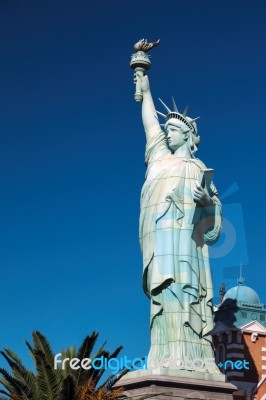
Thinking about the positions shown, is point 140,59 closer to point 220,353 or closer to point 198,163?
point 198,163

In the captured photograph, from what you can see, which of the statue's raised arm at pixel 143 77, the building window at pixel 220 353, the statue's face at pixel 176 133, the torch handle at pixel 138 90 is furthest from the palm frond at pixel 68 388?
the building window at pixel 220 353

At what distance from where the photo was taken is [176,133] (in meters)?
27.8

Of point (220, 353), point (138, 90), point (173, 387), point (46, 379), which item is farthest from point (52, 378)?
point (220, 353)

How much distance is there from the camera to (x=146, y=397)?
75.0 feet

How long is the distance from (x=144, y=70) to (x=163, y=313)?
8.47 meters

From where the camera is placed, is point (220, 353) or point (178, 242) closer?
point (178, 242)

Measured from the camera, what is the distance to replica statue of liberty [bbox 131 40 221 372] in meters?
25.6

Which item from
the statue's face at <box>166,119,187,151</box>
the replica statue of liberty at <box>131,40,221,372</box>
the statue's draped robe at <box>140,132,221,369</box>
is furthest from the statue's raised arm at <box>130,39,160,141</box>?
the statue's draped robe at <box>140,132,221,369</box>

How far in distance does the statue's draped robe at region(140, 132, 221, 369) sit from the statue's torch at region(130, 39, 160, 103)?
2755mm

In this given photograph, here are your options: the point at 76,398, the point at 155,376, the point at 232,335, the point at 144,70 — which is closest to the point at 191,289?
the point at 155,376

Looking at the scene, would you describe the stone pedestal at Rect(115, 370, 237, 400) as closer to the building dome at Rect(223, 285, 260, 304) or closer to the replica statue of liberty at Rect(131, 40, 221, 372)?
the replica statue of liberty at Rect(131, 40, 221, 372)

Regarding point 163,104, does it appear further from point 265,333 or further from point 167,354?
point 265,333

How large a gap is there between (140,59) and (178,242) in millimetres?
6734

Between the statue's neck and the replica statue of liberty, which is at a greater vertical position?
the statue's neck
